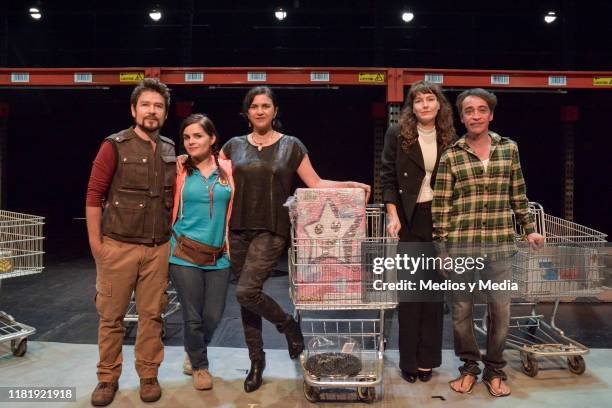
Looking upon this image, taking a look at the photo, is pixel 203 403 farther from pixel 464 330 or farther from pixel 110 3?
pixel 110 3

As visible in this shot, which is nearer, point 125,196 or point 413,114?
point 125,196

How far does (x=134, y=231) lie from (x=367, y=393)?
1590 millimetres

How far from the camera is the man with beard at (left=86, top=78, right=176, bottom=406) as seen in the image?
2.65m

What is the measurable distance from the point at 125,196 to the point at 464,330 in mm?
2093

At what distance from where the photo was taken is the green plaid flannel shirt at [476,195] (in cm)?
277

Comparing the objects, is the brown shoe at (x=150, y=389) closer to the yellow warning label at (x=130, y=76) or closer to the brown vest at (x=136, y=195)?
the brown vest at (x=136, y=195)

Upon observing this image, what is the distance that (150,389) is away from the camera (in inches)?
108

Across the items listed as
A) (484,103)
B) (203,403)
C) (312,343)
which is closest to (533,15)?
(484,103)

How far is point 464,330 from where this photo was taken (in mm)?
2879

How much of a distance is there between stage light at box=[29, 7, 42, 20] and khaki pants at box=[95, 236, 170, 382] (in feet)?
32.1

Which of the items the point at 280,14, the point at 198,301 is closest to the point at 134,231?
the point at 198,301

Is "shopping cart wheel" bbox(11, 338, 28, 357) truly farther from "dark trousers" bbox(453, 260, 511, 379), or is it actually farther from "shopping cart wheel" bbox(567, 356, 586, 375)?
"shopping cart wheel" bbox(567, 356, 586, 375)

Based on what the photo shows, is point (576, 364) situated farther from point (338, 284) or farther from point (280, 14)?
point (280, 14)

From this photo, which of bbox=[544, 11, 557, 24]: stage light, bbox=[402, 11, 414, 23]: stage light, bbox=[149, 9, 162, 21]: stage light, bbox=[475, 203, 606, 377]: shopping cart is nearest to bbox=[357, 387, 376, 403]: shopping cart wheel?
bbox=[475, 203, 606, 377]: shopping cart
